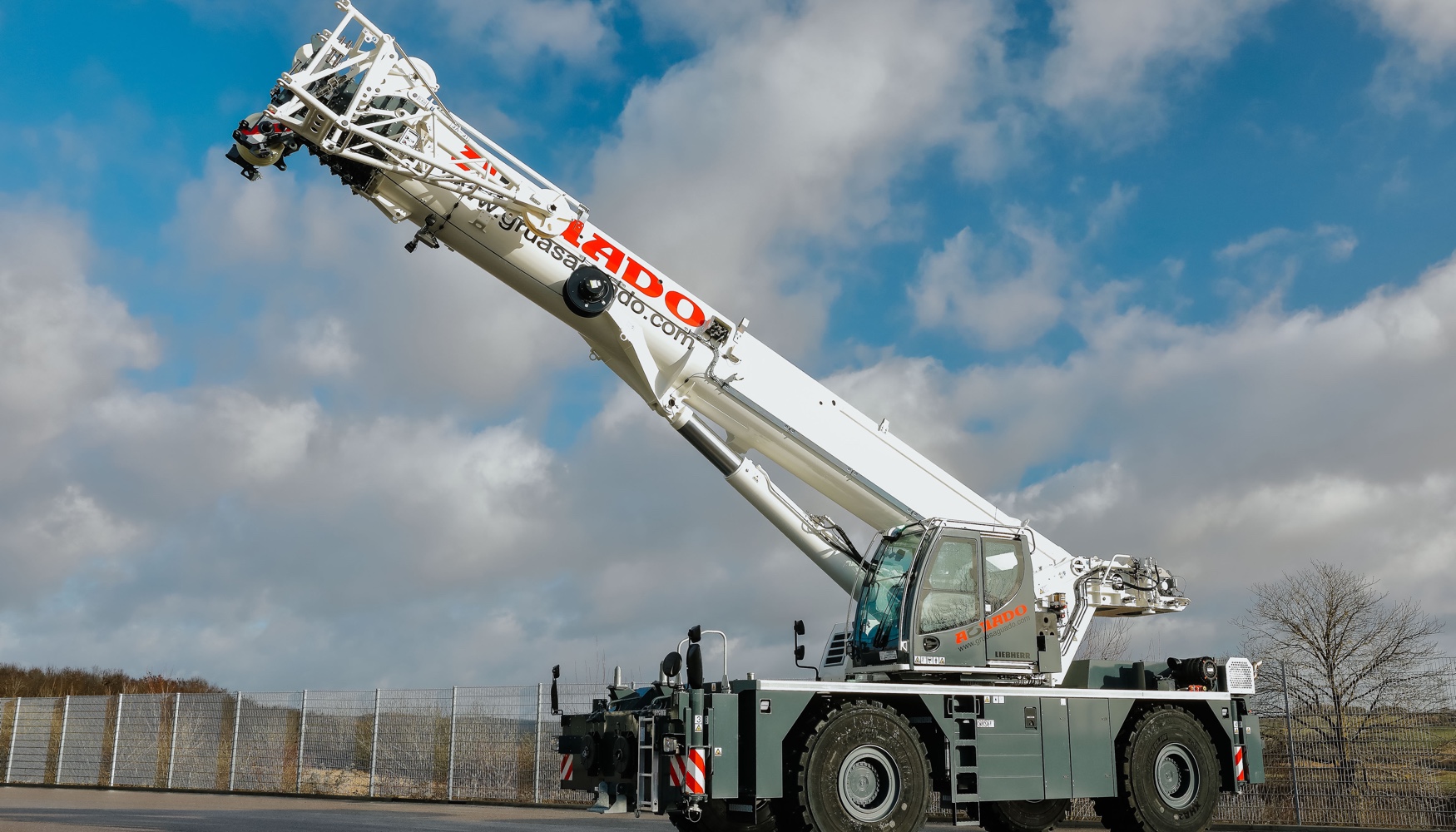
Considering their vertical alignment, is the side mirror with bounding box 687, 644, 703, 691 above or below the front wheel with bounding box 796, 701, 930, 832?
above

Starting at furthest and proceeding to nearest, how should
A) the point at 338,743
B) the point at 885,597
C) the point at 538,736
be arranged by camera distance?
the point at 338,743, the point at 538,736, the point at 885,597

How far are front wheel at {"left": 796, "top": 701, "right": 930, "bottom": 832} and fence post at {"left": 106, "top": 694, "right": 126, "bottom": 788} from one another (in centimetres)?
2300

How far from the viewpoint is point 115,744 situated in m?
27.9


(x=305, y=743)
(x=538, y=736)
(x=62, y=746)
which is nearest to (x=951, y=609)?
(x=538, y=736)

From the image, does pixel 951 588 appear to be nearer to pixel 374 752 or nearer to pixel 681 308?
pixel 681 308

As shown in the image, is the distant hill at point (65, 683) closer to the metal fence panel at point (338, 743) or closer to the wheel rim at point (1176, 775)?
the metal fence panel at point (338, 743)

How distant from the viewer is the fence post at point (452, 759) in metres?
21.1

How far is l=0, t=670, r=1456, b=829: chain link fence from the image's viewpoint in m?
16.0

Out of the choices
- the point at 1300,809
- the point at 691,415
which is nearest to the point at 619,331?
the point at 691,415

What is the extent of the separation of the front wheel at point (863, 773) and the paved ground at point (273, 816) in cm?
536

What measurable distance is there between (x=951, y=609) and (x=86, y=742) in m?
25.2

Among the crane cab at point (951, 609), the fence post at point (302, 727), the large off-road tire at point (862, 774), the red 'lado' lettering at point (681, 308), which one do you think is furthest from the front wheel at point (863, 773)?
the fence post at point (302, 727)

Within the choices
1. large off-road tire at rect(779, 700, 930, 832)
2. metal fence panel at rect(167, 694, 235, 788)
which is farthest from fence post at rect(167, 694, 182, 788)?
large off-road tire at rect(779, 700, 930, 832)

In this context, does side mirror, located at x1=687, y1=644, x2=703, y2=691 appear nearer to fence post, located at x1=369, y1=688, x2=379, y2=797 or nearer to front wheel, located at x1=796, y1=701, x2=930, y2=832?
front wheel, located at x1=796, y1=701, x2=930, y2=832
